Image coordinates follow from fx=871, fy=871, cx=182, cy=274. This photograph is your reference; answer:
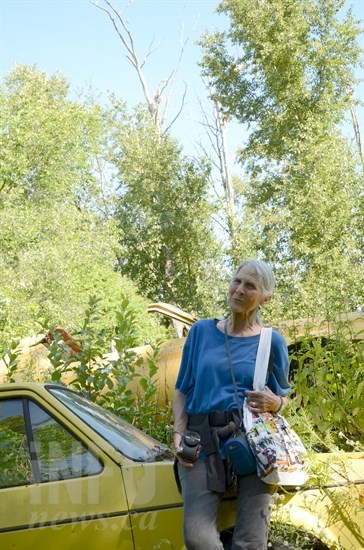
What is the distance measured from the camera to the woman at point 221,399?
3.50 meters

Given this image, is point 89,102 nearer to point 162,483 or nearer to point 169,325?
point 169,325

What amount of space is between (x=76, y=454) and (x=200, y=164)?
35027 mm

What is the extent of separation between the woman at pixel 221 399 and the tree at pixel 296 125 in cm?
2449

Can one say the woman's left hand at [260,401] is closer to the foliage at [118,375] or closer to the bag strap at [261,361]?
the bag strap at [261,361]

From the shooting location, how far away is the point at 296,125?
32250 mm

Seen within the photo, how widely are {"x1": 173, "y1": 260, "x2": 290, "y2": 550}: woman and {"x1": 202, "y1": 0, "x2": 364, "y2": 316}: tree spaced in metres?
24.5

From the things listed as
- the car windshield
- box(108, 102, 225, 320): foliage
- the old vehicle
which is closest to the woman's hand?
the old vehicle

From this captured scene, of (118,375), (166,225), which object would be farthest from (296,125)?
(118,375)

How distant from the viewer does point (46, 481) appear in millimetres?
3791

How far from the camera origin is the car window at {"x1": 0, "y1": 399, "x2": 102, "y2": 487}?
3.81m

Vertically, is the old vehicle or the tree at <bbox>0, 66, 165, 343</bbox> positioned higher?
the tree at <bbox>0, 66, 165, 343</bbox>

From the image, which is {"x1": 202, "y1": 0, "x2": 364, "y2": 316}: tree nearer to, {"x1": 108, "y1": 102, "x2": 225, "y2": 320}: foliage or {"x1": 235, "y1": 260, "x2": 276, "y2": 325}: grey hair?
{"x1": 108, "y1": 102, "x2": 225, "y2": 320}: foliage

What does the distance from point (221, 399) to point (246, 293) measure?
510 millimetres

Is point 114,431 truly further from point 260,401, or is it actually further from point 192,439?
point 260,401
